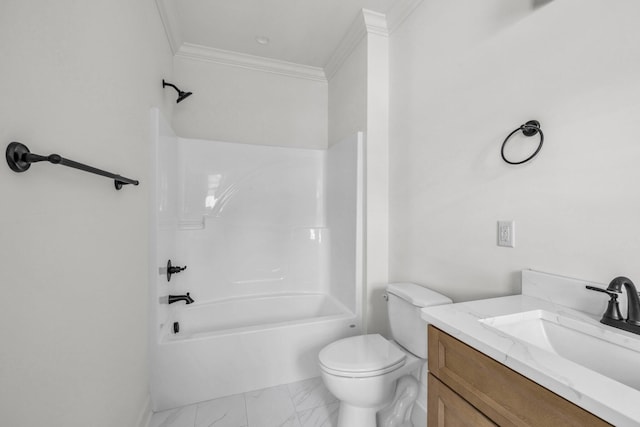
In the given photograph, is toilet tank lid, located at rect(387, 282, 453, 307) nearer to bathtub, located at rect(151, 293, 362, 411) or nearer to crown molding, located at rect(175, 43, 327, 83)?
bathtub, located at rect(151, 293, 362, 411)

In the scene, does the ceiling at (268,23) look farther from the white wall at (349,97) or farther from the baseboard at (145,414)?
the baseboard at (145,414)

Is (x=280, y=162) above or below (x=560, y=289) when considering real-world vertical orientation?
above

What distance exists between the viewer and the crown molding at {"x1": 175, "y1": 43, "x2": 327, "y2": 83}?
2.47 metres

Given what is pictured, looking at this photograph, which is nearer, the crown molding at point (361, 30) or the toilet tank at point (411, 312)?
the toilet tank at point (411, 312)

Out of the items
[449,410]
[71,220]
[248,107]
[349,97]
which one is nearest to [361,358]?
[449,410]

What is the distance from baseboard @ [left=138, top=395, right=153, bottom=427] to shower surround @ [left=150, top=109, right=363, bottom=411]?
53 mm

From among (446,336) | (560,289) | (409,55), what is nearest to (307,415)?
(446,336)

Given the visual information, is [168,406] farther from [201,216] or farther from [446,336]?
[446,336]

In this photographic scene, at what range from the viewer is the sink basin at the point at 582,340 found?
2.40ft

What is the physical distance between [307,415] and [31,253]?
1.60 metres

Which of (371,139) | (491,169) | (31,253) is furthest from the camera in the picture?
(371,139)

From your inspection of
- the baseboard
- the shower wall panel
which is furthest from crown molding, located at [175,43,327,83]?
the baseboard

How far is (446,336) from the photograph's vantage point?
2.88ft

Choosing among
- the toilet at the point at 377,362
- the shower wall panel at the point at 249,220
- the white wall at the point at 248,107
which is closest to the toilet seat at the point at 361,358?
the toilet at the point at 377,362
